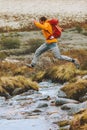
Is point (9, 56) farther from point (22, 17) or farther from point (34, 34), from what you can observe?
point (22, 17)

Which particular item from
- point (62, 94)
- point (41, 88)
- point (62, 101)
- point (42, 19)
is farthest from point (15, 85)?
point (62, 101)

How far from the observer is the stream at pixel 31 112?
49.4 feet

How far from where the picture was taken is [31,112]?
17.1m

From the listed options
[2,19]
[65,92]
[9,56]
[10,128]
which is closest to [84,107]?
[10,128]

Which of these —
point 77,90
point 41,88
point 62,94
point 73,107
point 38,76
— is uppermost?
point 73,107

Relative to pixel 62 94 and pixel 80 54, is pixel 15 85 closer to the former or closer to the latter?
pixel 62 94

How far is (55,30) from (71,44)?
52.2ft

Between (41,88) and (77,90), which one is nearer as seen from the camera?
(77,90)

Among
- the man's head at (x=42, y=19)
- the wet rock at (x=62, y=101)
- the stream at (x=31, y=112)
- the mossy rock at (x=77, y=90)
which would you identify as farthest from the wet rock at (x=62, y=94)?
the man's head at (x=42, y=19)

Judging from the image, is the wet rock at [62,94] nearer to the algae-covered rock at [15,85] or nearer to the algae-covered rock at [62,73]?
the algae-covered rock at [15,85]

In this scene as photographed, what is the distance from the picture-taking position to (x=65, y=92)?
19.6m

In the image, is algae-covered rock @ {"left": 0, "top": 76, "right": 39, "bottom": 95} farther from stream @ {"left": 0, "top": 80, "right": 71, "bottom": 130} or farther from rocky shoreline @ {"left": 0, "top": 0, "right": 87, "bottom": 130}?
stream @ {"left": 0, "top": 80, "right": 71, "bottom": 130}

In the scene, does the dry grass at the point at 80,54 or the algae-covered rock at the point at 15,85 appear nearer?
the algae-covered rock at the point at 15,85

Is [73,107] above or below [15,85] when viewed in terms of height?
above
